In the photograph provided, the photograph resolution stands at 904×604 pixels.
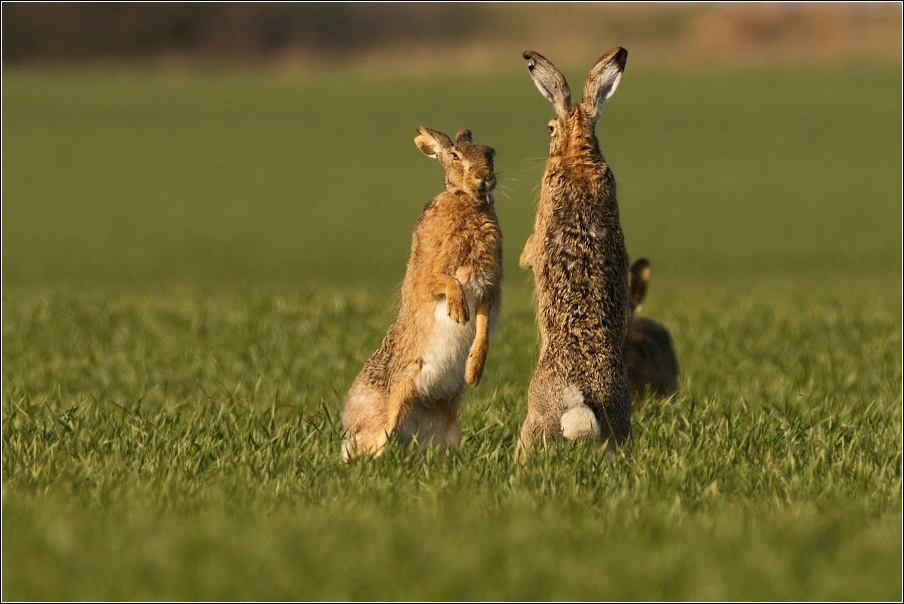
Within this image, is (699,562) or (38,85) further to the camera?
(38,85)

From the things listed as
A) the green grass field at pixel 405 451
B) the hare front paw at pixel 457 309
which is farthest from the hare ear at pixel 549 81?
the hare front paw at pixel 457 309

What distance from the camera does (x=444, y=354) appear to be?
7051 millimetres

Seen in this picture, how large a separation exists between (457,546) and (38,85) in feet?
226

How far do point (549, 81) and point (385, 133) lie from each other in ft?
156

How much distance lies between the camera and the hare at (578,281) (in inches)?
264

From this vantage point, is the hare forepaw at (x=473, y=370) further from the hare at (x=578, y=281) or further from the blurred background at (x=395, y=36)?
the blurred background at (x=395, y=36)

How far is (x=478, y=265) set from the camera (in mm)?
7051

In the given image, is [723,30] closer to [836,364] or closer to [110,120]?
[110,120]

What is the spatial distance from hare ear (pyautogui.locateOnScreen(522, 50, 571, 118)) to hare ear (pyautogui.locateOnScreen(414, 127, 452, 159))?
56 cm

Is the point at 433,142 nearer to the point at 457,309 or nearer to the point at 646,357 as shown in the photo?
the point at 457,309

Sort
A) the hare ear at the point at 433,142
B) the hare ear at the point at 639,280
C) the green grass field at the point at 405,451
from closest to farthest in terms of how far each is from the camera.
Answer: the green grass field at the point at 405,451 < the hare ear at the point at 433,142 < the hare ear at the point at 639,280

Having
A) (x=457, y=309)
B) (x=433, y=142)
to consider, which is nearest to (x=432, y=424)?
(x=457, y=309)

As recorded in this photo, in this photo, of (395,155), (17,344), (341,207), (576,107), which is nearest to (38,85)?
(395,155)

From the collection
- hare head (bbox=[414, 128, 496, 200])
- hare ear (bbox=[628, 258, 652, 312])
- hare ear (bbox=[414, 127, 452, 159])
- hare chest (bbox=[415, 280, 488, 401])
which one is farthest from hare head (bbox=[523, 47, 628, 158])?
hare ear (bbox=[628, 258, 652, 312])
